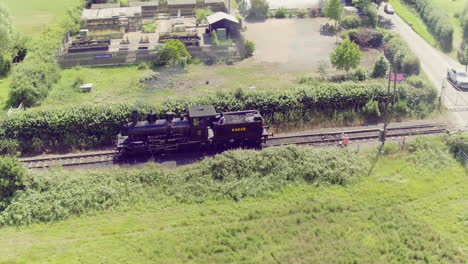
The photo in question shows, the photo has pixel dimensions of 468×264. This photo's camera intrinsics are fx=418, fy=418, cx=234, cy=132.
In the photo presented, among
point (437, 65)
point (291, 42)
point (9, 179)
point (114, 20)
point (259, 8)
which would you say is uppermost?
point (259, 8)

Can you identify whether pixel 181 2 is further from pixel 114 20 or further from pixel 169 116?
pixel 169 116

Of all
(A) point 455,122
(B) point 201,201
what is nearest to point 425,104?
(A) point 455,122

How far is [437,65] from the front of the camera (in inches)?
1886

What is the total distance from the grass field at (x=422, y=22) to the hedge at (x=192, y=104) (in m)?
19.4

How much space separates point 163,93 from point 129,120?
7859mm

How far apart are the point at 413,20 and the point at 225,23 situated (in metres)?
28.0

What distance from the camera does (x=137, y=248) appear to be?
22.9 meters

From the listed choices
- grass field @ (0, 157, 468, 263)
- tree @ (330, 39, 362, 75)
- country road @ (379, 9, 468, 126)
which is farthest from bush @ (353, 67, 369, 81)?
grass field @ (0, 157, 468, 263)

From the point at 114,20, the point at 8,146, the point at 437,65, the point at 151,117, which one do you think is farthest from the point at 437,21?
the point at 8,146

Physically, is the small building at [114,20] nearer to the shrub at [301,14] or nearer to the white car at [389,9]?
the shrub at [301,14]

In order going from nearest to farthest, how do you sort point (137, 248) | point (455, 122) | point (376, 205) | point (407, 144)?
1. point (137, 248)
2. point (376, 205)
3. point (407, 144)
4. point (455, 122)

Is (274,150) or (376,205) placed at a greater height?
(274,150)

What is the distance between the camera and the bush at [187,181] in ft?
84.9

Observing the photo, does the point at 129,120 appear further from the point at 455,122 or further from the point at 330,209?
the point at 455,122
